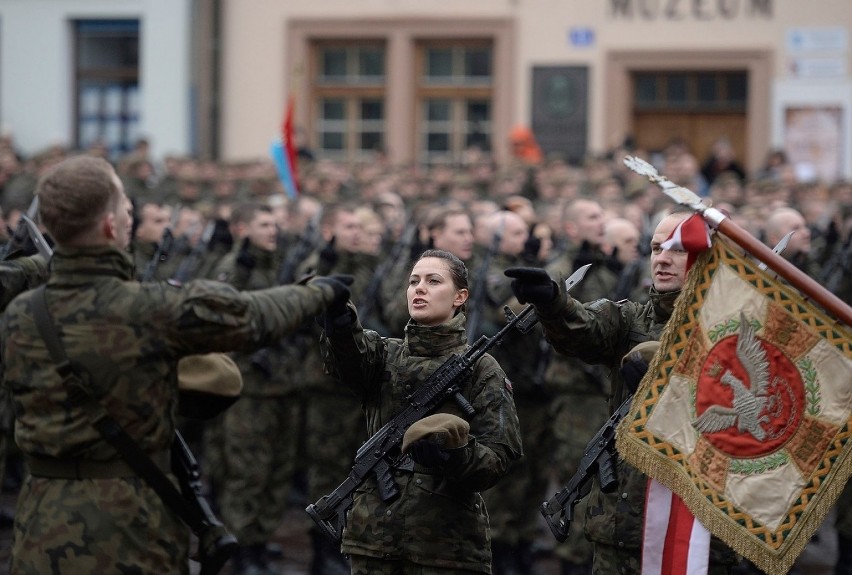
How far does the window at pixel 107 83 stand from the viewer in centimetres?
2533

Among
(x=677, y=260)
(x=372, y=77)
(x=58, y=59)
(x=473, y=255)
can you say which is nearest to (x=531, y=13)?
(x=372, y=77)

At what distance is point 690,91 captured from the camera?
2334 cm

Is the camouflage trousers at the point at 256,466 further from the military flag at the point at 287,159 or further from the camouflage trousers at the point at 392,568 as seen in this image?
the military flag at the point at 287,159

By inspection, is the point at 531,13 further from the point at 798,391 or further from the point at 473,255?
the point at 798,391

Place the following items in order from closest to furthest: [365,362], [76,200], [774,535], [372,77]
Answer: [76,200]
[774,535]
[365,362]
[372,77]

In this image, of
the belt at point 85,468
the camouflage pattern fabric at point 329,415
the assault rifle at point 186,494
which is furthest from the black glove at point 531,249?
the belt at point 85,468

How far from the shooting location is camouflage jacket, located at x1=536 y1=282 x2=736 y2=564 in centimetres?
532

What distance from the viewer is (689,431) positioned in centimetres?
512

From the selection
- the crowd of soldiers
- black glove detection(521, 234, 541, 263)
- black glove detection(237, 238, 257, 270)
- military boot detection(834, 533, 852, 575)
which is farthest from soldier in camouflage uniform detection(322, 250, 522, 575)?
military boot detection(834, 533, 852, 575)

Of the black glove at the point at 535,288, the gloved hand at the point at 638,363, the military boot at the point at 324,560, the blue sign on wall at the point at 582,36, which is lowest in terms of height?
the military boot at the point at 324,560

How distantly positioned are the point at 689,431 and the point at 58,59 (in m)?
21.9

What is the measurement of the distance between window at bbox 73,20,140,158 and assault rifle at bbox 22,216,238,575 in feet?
69.7

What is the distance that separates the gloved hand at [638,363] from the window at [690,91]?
730 inches

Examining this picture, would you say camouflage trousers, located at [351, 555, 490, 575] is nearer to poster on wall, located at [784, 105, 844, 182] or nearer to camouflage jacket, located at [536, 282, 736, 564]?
camouflage jacket, located at [536, 282, 736, 564]
